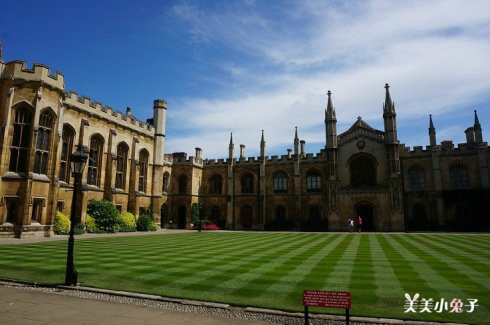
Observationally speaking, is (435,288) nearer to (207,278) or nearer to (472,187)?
(207,278)

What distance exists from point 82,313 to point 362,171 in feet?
112

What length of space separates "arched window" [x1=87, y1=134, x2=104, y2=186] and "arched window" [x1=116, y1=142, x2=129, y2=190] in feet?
8.55

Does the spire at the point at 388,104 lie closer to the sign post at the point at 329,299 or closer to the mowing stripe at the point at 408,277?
the mowing stripe at the point at 408,277

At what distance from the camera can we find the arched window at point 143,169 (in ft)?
115

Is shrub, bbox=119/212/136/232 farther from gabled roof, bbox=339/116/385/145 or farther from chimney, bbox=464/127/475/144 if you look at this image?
chimney, bbox=464/127/475/144

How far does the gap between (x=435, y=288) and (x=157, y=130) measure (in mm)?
34438

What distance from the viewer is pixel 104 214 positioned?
27.3 m

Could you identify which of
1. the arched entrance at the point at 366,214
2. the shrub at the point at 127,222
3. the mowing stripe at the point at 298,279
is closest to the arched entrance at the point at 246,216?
the arched entrance at the point at 366,214

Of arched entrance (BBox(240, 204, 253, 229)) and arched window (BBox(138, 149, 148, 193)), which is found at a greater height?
arched window (BBox(138, 149, 148, 193))

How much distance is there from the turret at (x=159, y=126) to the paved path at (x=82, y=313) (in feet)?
102

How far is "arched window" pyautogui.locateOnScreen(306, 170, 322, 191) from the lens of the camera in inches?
1497

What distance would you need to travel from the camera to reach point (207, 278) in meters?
8.45

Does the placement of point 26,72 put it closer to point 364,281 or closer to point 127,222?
point 127,222

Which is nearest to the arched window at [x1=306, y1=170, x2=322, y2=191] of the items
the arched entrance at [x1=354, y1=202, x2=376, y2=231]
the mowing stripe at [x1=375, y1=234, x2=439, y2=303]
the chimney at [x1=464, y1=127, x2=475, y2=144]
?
the arched entrance at [x1=354, y1=202, x2=376, y2=231]
